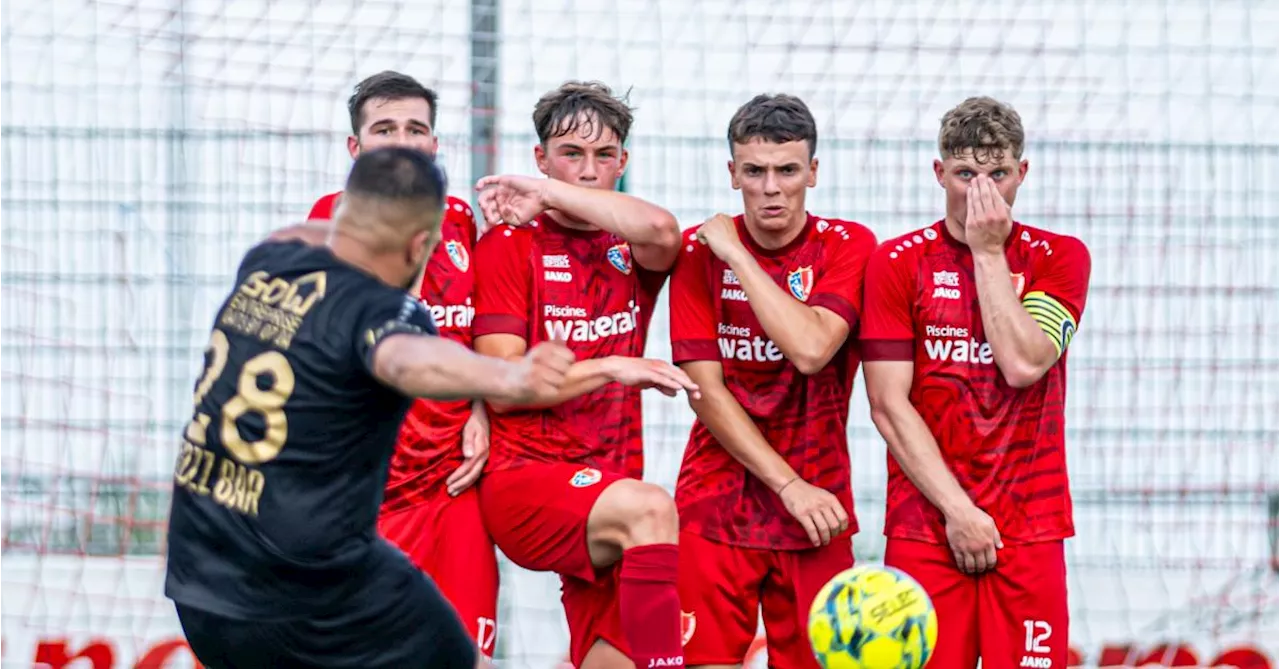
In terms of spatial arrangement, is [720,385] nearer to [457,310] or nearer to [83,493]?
[457,310]

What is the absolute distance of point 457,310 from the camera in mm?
5727

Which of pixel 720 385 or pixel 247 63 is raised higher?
pixel 247 63

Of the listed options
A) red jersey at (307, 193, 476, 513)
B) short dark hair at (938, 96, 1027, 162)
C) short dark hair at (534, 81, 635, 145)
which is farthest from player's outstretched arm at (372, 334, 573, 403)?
short dark hair at (938, 96, 1027, 162)

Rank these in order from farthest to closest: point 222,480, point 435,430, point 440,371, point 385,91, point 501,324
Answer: point 385,91 < point 435,430 < point 501,324 < point 222,480 < point 440,371

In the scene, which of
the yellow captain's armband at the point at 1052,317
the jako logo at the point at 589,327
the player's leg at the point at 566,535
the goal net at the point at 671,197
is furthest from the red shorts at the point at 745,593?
the goal net at the point at 671,197

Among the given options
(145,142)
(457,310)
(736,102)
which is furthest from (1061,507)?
(145,142)

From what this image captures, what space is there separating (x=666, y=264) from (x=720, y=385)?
0.47 meters

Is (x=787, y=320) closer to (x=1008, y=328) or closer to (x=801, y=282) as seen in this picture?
(x=801, y=282)

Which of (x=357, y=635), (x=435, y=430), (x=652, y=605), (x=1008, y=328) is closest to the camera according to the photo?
(x=357, y=635)

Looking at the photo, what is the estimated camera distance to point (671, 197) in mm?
7934

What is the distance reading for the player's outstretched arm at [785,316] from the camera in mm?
5426

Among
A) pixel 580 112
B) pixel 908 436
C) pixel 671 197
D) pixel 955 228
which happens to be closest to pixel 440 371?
pixel 580 112

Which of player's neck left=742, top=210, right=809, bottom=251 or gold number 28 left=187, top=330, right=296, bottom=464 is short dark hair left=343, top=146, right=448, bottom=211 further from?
player's neck left=742, top=210, right=809, bottom=251

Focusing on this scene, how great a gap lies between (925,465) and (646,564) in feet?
3.39
